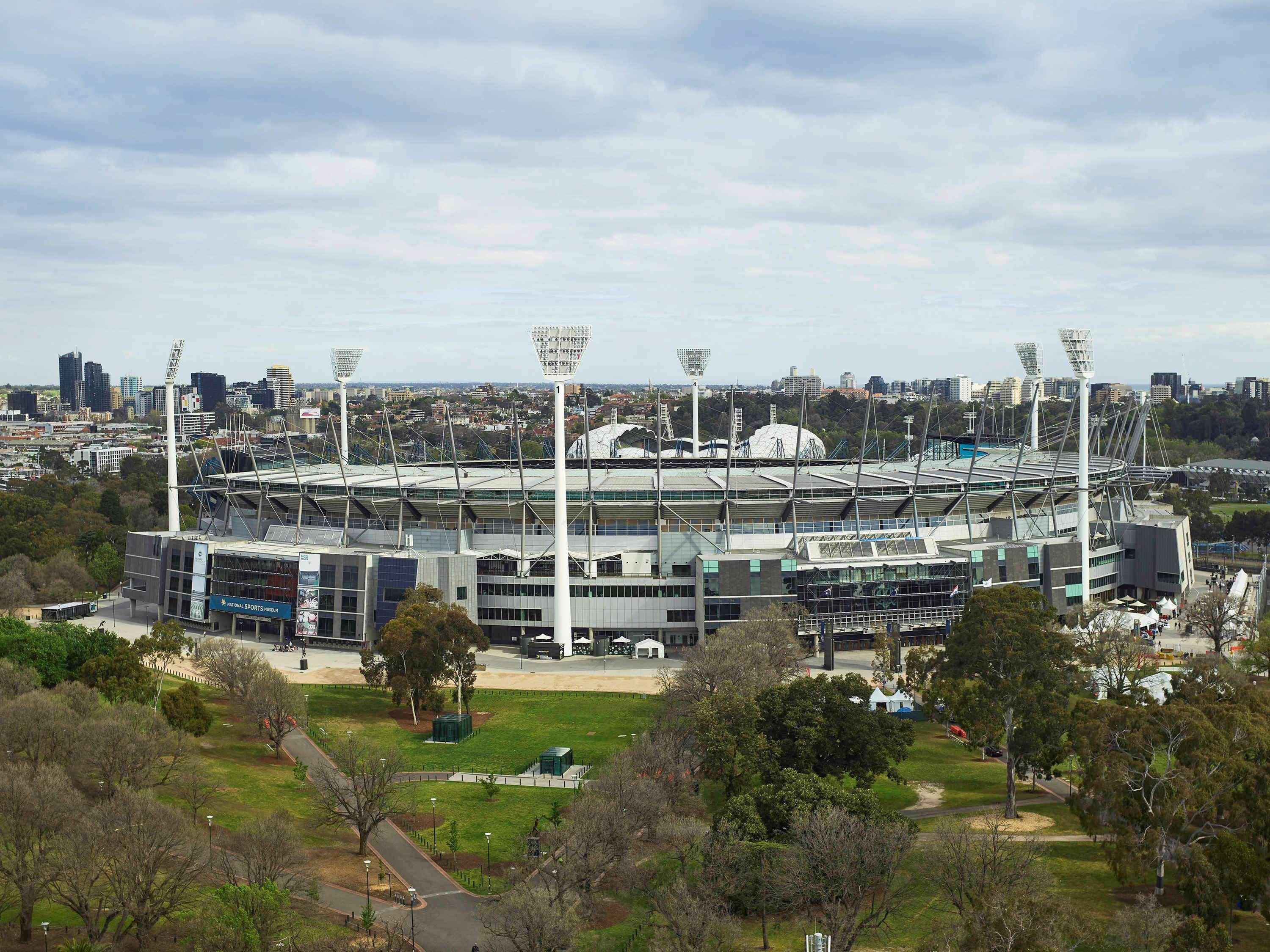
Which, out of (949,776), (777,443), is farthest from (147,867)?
(777,443)

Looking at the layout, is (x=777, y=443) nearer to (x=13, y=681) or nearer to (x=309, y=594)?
(x=309, y=594)

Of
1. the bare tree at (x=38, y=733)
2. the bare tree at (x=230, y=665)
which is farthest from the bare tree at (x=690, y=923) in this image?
the bare tree at (x=230, y=665)

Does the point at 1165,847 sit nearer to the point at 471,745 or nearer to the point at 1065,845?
the point at 1065,845

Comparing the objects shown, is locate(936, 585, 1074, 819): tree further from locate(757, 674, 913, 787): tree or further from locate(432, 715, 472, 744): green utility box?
locate(432, 715, 472, 744): green utility box

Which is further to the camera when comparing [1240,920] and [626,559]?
[626,559]

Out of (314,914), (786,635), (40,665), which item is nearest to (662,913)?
(314,914)

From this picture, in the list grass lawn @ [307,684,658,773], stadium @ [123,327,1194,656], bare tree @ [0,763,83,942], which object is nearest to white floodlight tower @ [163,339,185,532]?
stadium @ [123,327,1194,656]
